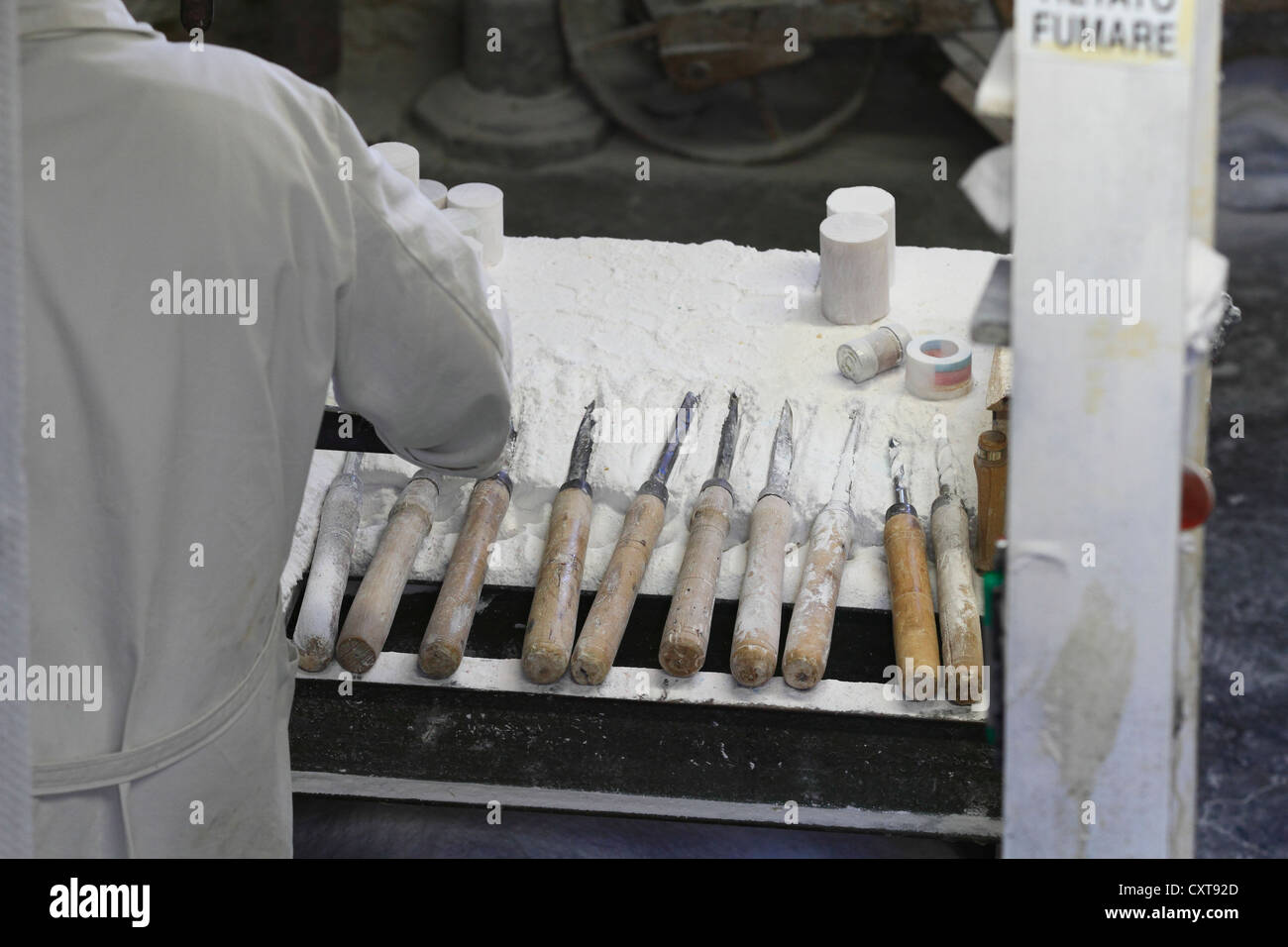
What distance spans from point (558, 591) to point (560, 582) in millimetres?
20

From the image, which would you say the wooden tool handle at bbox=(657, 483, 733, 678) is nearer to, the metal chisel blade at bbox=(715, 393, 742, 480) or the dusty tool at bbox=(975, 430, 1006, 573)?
the metal chisel blade at bbox=(715, 393, 742, 480)

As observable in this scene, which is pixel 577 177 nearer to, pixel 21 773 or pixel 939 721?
pixel 939 721

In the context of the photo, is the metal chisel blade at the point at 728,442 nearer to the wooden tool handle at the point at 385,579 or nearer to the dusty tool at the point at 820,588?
the dusty tool at the point at 820,588

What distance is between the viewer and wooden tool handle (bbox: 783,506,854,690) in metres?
2.62

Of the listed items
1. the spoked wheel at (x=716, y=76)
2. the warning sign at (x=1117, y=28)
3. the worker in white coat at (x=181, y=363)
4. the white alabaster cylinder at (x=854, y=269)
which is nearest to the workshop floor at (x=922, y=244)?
the spoked wheel at (x=716, y=76)

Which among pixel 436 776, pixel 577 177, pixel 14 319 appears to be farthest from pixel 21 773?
pixel 577 177

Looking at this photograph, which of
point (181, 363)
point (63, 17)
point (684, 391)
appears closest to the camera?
point (63, 17)

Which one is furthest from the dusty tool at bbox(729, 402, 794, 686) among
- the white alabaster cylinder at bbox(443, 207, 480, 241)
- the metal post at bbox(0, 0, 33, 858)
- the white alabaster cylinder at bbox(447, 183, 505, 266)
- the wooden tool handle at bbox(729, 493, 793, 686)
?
the metal post at bbox(0, 0, 33, 858)

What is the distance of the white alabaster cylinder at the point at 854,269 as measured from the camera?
3.47m

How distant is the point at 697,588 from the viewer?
273 cm

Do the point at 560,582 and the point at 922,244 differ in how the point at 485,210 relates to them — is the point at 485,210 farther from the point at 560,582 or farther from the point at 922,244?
the point at 922,244

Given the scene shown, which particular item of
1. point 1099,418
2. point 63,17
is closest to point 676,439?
point 63,17

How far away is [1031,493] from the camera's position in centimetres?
124

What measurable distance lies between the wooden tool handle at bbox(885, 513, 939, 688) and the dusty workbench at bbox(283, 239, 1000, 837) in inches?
2.6
